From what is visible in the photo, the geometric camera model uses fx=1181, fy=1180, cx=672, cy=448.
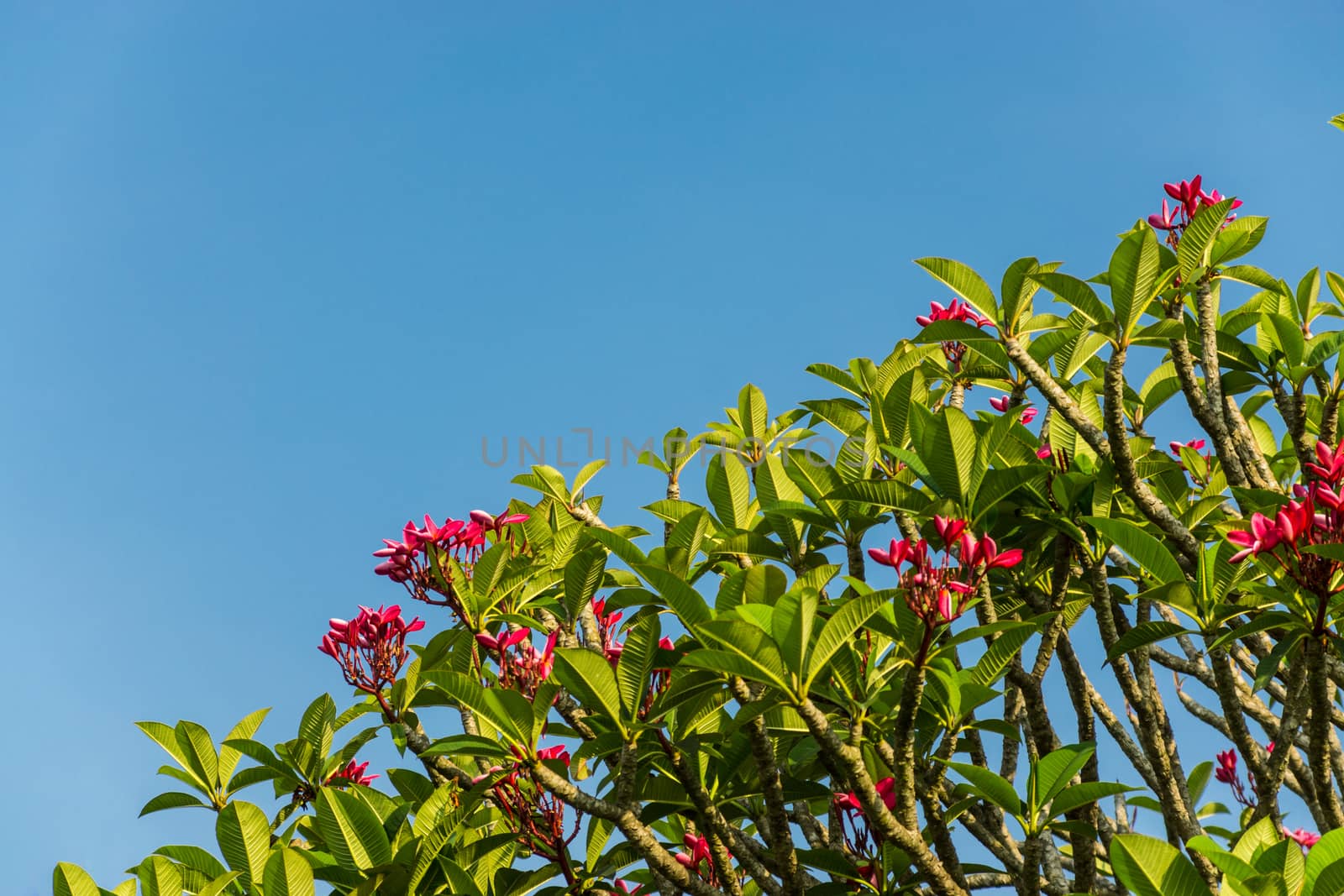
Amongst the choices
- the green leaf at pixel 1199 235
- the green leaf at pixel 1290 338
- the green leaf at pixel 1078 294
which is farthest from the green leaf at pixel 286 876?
the green leaf at pixel 1290 338

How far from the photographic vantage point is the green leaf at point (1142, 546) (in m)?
2.93

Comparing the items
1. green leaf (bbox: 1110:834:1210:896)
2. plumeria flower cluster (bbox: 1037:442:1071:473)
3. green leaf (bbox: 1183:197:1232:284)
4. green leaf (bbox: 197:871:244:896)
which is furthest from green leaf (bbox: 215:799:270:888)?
green leaf (bbox: 1183:197:1232:284)

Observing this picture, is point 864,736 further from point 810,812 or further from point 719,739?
point 810,812

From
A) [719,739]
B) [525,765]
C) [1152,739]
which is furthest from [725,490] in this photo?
[1152,739]

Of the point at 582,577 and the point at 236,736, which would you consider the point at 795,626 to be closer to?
the point at 582,577

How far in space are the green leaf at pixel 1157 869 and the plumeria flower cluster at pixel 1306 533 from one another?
29.1 inches

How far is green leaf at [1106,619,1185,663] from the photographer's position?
3139mm

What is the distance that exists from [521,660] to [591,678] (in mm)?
470

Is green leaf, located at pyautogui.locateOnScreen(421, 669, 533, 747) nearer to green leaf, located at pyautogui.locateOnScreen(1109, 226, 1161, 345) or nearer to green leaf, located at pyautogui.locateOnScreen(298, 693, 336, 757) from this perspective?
green leaf, located at pyautogui.locateOnScreen(298, 693, 336, 757)

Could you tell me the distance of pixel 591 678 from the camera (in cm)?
297

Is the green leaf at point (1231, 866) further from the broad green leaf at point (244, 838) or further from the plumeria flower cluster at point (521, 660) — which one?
the broad green leaf at point (244, 838)

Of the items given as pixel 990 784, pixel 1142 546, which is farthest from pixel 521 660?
pixel 1142 546

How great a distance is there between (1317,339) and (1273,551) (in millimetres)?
1522

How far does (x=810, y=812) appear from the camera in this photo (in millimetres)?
3947
